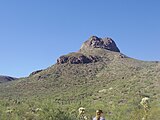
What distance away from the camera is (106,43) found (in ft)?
634

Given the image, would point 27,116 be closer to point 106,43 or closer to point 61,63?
point 61,63

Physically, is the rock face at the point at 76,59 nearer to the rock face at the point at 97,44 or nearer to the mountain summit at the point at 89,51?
the mountain summit at the point at 89,51

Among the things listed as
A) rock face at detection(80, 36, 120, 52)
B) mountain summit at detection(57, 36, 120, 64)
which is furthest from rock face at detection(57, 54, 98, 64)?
rock face at detection(80, 36, 120, 52)

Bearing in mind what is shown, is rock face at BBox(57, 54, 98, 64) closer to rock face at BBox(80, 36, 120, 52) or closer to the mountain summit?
the mountain summit

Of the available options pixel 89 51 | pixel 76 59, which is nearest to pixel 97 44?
pixel 89 51

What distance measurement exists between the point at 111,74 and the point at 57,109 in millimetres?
84791

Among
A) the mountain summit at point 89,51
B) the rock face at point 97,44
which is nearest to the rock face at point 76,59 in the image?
the mountain summit at point 89,51

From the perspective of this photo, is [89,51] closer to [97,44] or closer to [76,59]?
[97,44]

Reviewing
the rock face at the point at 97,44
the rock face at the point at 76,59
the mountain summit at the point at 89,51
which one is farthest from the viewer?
the rock face at the point at 97,44

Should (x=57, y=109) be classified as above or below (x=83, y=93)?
below

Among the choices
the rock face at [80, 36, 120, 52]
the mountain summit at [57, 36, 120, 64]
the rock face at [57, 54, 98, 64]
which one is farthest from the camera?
the rock face at [80, 36, 120, 52]

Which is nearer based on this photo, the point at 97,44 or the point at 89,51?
the point at 89,51

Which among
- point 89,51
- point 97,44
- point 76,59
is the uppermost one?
point 97,44

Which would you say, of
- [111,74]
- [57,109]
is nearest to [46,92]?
[111,74]
